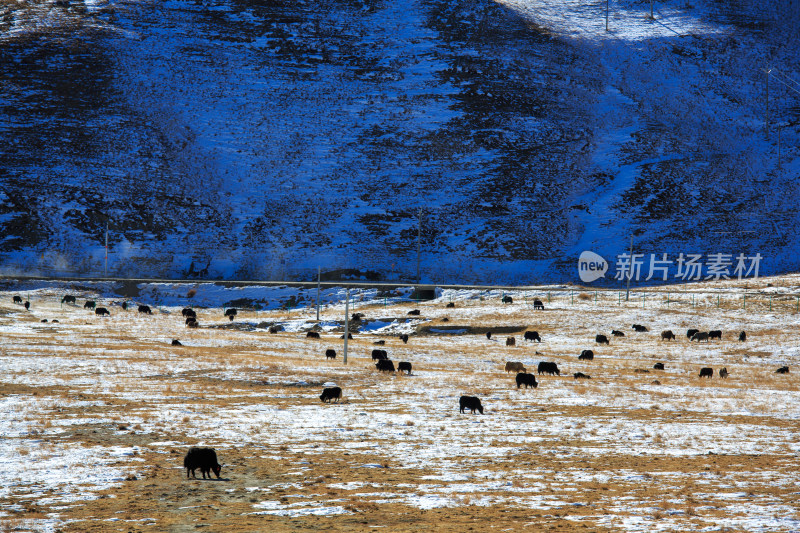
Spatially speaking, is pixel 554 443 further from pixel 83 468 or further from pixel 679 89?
pixel 679 89

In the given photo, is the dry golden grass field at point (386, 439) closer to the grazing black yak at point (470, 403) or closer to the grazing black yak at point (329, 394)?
the grazing black yak at point (329, 394)

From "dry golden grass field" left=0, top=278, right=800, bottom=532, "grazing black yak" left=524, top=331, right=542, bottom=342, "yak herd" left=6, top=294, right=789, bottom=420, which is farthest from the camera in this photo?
"grazing black yak" left=524, top=331, right=542, bottom=342

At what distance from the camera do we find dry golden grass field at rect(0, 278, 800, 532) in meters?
11.5

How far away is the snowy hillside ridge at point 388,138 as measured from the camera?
89.3 metres

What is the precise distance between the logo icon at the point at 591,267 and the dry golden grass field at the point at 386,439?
39.8 metres

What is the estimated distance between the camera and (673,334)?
172ft

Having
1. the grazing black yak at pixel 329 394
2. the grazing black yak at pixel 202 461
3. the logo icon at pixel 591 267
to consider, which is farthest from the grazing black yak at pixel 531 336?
the grazing black yak at pixel 202 461

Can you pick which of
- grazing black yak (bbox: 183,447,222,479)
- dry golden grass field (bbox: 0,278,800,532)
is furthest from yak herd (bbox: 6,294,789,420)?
dry golden grass field (bbox: 0,278,800,532)

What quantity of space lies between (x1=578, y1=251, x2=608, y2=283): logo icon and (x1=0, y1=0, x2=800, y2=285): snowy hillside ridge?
1252mm

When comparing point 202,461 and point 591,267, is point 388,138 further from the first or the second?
point 202,461

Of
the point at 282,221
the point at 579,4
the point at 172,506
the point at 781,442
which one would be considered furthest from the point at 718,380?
the point at 579,4

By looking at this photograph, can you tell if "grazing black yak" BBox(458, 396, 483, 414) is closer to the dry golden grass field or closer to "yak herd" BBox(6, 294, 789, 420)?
"yak herd" BBox(6, 294, 789, 420)

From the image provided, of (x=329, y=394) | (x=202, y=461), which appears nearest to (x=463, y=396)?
(x=329, y=394)

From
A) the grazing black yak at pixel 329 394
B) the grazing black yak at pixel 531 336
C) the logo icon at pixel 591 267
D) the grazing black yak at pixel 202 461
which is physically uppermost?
the logo icon at pixel 591 267
